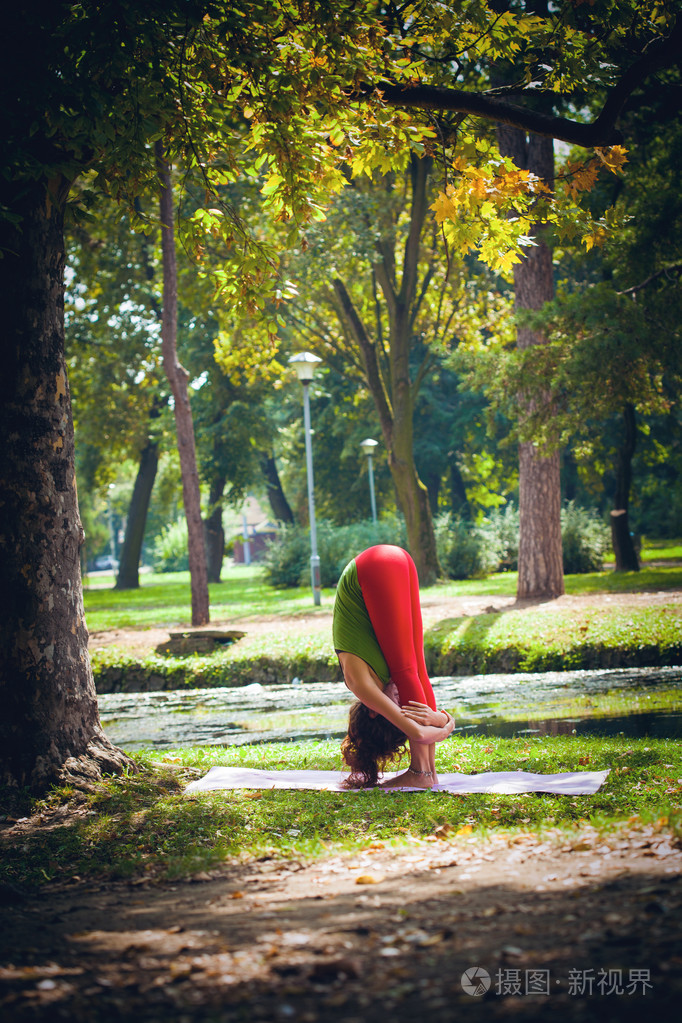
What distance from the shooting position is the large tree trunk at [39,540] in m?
5.70

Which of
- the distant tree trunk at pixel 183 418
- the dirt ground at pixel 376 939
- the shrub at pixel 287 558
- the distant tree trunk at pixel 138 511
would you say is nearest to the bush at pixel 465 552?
the shrub at pixel 287 558

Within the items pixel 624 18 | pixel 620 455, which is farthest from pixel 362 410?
pixel 624 18

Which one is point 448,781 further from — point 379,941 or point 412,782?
point 379,941

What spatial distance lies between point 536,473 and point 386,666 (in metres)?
11.4

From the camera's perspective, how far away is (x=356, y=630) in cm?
562

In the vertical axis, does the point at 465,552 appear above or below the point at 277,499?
below

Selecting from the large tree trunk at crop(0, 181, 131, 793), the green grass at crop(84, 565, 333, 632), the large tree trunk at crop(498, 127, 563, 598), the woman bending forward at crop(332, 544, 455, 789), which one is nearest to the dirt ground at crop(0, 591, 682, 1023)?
the woman bending forward at crop(332, 544, 455, 789)

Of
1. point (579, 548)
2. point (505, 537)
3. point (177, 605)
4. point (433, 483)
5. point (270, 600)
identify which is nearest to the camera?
point (270, 600)

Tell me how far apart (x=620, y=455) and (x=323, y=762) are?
16.8 metres

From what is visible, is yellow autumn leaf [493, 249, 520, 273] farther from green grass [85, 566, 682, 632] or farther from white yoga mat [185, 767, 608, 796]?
green grass [85, 566, 682, 632]

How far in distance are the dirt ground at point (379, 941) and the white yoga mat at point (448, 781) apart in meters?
1.31

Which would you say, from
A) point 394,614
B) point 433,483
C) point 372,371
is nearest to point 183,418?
point 372,371

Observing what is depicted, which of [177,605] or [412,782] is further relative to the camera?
[177,605]

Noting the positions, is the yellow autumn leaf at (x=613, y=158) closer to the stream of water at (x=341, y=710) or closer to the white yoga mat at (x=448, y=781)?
the white yoga mat at (x=448, y=781)
